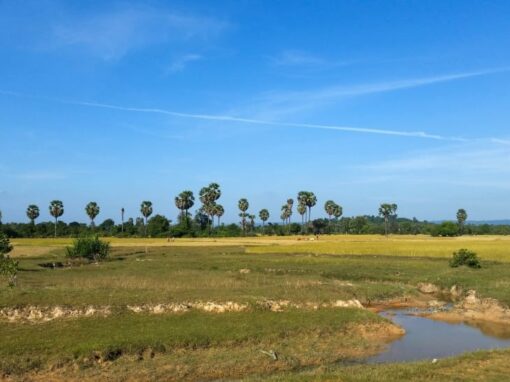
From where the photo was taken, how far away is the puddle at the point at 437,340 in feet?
89.4

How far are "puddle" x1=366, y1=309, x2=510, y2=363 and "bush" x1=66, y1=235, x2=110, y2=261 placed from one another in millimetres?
49353

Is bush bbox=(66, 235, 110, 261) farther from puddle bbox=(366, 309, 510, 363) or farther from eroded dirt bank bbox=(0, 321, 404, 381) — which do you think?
eroded dirt bank bbox=(0, 321, 404, 381)

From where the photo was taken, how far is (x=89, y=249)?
74.4 meters

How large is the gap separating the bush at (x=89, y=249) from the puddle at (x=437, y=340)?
1943 inches

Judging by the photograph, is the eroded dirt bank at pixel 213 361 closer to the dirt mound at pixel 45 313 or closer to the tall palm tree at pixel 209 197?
the dirt mound at pixel 45 313

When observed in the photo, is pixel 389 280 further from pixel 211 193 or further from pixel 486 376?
pixel 211 193

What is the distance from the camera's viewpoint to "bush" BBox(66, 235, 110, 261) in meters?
74.5

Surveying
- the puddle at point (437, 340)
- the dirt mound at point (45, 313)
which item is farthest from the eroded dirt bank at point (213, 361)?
the dirt mound at point (45, 313)

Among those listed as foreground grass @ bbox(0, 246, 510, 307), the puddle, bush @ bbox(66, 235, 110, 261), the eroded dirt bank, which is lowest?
the puddle

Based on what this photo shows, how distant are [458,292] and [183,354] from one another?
32.2m

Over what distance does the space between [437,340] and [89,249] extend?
184 ft

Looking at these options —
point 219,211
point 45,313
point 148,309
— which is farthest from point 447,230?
point 45,313

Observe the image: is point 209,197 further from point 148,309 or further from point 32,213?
point 148,309

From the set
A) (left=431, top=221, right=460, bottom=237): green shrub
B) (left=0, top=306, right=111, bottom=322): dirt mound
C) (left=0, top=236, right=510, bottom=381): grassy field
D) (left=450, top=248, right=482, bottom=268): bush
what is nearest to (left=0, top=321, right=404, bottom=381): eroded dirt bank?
(left=0, top=236, right=510, bottom=381): grassy field
